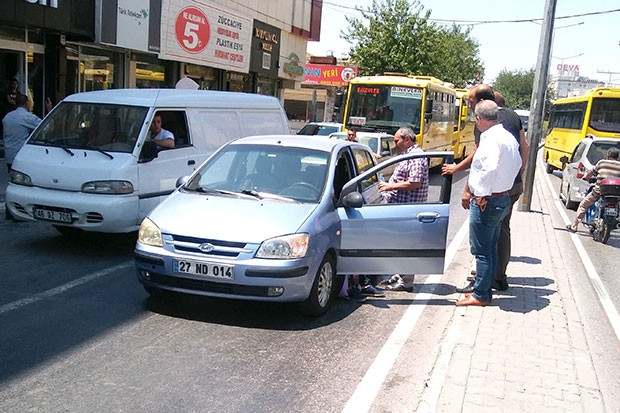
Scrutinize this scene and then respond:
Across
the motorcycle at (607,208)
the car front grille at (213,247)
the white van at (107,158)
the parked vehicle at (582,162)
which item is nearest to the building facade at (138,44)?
the white van at (107,158)

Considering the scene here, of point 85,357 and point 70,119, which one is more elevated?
point 70,119

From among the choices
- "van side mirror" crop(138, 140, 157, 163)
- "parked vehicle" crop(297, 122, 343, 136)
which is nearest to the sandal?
"van side mirror" crop(138, 140, 157, 163)

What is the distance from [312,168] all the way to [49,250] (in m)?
3.54

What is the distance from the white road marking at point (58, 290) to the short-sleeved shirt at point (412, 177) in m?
3.14

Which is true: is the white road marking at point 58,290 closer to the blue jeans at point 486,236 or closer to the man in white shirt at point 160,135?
the man in white shirt at point 160,135

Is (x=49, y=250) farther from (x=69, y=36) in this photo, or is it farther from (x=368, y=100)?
(x=368, y=100)

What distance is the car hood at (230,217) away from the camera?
5441 mm

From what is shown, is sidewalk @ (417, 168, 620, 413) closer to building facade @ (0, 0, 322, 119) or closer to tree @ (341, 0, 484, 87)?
building facade @ (0, 0, 322, 119)

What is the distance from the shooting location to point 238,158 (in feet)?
22.4

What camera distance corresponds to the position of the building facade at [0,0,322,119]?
51.8 ft

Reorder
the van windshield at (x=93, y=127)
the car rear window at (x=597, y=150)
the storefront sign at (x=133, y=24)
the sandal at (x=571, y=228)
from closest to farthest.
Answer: the van windshield at (x=93, y=127) < the sandal at (x=571, y=228) < the car rear window at (x=597, y=150) < the storefront sign at (x=133, y=24)

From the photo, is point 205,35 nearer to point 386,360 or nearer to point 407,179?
point 407,179

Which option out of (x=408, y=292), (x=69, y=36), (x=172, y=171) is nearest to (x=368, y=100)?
(x=69, y=36)

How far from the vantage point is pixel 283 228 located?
5516mm
